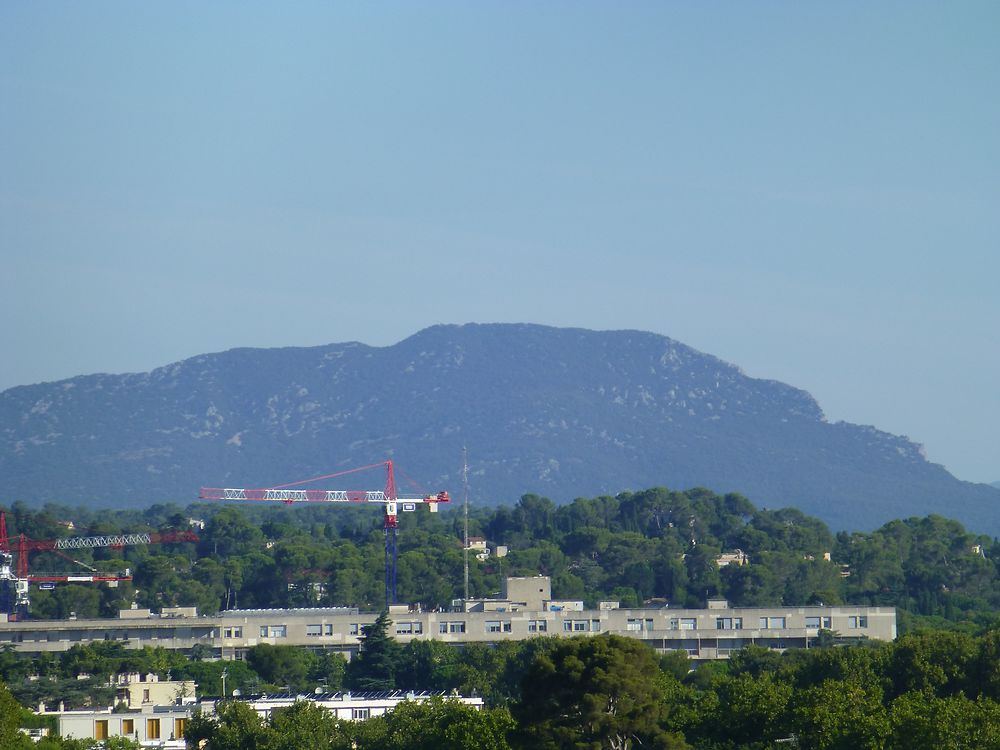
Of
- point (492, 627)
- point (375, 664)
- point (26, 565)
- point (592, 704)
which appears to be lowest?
point (592, 704)

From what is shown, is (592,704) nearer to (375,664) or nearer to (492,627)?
(375,664)

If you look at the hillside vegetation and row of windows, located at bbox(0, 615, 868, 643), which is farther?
the hillside vegetation

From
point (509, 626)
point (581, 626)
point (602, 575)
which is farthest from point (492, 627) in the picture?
point (602, 575)

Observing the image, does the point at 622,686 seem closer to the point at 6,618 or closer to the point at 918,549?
the point at 6,618

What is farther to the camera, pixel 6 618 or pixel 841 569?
pixel 841 569

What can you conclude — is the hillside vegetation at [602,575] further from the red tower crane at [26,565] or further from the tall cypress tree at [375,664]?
the tall cypress tree at [375,664]

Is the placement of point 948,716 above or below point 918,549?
below

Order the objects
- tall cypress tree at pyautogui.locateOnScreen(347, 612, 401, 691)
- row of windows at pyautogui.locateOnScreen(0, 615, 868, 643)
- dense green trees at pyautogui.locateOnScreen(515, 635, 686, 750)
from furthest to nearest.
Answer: row of windows at pyautogui.locateOnScreen(0, 615, 868, 643) < tall cypress tree at pyautogui.locateOnScreen(347, 612, 401, 691) < dense green trees at pyautogui.locateOnScreen(515, 635, 686, 750)

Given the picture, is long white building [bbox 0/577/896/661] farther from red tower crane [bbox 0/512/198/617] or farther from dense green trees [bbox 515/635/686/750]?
dense green trees [bbox 515/635/686/750]

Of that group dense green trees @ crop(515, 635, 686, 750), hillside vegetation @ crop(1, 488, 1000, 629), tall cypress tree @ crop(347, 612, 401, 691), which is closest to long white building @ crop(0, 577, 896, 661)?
tall cypress tree @ crop(347, 612, 401, 691)

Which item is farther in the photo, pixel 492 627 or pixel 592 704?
pixel 492 627

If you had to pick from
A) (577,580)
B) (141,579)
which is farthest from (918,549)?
(141,579)
